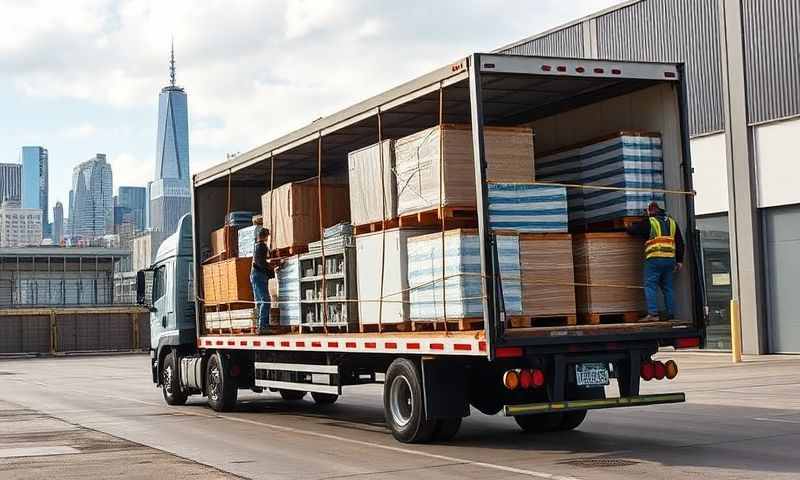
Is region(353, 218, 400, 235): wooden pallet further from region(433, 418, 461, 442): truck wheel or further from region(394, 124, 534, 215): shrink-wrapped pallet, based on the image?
region(433, 418, 461, 442): truck wheel

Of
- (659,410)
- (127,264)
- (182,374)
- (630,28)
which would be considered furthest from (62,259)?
(659,410)

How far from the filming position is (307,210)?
1469 centimetres

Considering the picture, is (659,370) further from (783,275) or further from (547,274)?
(783,275)

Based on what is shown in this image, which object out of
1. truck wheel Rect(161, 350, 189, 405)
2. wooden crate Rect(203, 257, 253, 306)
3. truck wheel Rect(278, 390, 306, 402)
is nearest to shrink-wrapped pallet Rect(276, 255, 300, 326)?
wooden crate Rect(203, 257, 253, 306)

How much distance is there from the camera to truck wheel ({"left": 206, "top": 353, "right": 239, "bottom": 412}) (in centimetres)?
1702

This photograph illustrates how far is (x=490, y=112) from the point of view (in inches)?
520

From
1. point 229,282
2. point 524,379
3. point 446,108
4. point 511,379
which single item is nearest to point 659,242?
point 524,379

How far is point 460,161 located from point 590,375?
2512 millimetres

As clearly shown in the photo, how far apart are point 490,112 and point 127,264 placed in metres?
85.4

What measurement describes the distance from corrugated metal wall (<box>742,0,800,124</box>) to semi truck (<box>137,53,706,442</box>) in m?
14.9

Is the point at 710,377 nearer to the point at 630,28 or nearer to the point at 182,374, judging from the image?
the point at 182,374

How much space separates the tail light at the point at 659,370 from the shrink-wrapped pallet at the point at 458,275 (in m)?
1.79

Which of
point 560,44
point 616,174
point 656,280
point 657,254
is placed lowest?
point 656,280

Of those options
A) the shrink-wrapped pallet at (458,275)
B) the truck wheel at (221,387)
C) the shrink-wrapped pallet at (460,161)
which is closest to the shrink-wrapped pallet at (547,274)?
the shrink-wrapped pallet at (458,275)
